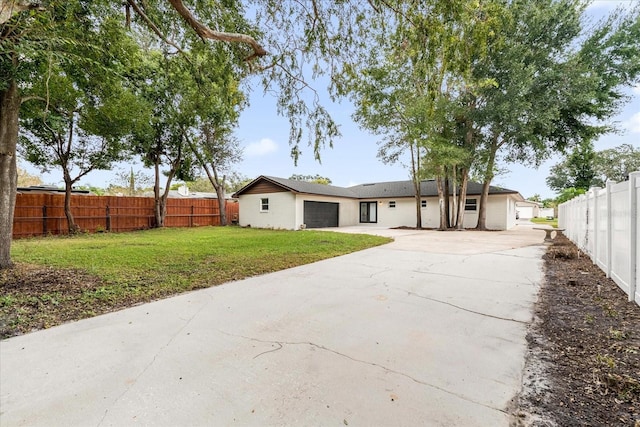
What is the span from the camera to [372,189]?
23547 millimetres

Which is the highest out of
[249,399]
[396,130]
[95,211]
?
[396,130]

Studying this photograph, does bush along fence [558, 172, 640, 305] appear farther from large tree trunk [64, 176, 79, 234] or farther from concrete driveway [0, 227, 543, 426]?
large tree trunk [64, 176, 79, 234]

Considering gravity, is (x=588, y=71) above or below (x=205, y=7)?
above

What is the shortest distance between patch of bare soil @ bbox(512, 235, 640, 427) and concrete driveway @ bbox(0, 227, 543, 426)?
0.14 m

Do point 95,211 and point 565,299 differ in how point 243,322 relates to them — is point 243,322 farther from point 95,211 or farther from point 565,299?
point 95,211

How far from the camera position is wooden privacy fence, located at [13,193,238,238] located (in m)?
11.9

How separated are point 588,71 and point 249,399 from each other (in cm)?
1878

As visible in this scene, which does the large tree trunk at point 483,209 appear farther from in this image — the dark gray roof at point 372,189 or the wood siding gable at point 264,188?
the wood siding gable at point 264,188

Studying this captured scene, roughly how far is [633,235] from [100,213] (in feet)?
59.0

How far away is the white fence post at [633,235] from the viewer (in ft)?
11.5

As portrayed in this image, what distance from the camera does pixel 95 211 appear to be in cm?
1402

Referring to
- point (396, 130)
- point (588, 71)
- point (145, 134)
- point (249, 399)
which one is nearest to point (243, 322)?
point (249, 399)

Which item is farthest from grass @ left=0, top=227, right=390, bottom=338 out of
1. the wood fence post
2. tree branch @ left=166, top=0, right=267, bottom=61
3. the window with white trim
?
the window with white trim

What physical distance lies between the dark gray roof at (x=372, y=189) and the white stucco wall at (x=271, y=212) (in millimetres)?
711
